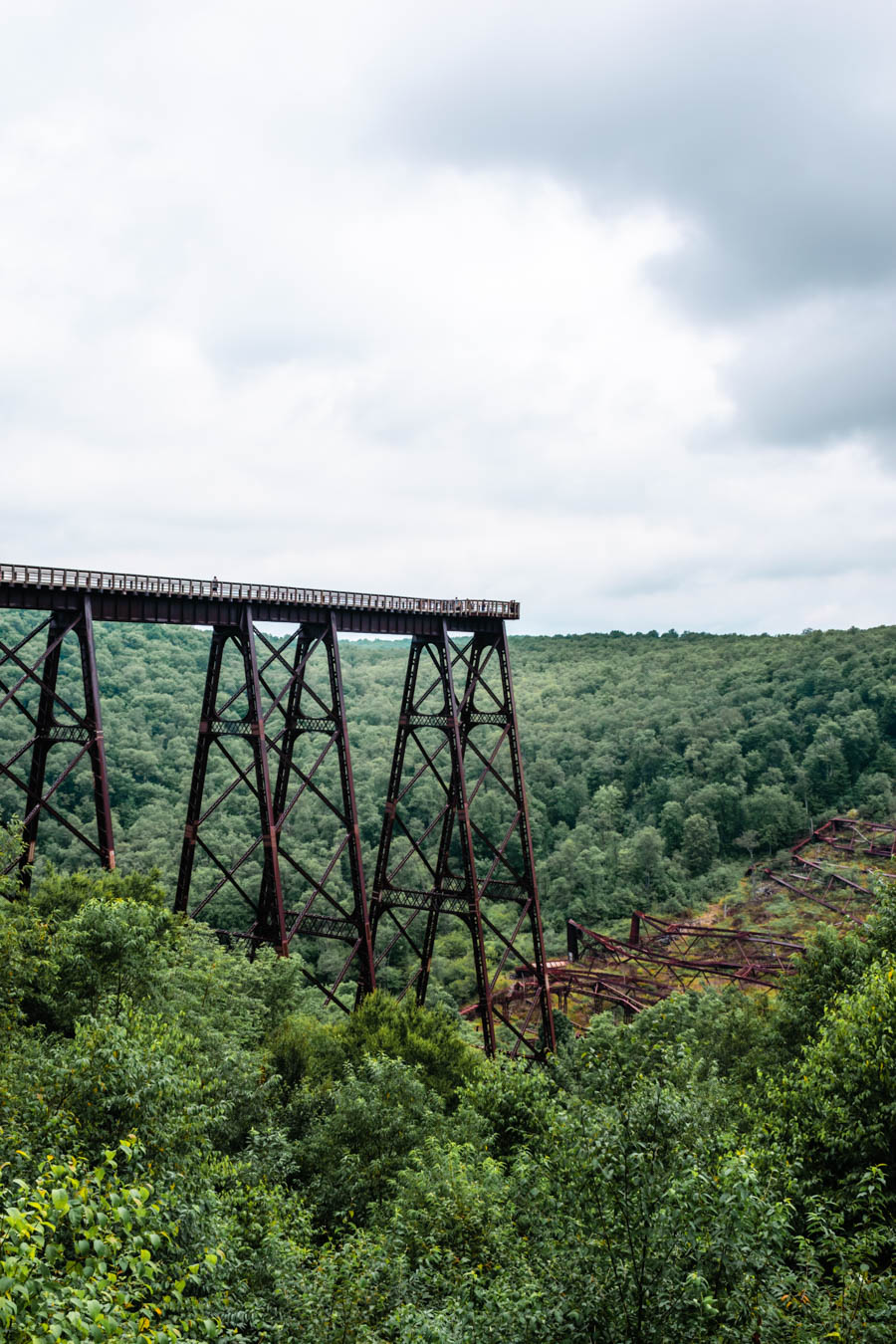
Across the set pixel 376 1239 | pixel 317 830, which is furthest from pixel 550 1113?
pixel 317 830

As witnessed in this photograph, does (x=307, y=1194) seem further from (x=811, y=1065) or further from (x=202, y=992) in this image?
(x=811, y=1065)

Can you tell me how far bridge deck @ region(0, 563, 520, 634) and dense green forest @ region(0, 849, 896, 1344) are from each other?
573 cm

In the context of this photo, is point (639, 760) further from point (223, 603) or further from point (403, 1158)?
point (403, 1158)

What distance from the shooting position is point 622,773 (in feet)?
197

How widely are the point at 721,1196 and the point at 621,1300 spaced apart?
128cm

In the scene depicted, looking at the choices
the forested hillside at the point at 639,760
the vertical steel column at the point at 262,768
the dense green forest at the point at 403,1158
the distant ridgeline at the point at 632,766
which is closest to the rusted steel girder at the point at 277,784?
the vertical steel column at the point at 262,768

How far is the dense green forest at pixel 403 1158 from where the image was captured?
6836 millimetres

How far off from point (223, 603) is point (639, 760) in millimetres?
44698

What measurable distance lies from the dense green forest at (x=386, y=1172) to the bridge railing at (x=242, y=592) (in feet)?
19.9

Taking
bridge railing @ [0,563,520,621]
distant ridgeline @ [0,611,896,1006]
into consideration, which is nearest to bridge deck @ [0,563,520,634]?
bridge railing @ [0,563,520,621]

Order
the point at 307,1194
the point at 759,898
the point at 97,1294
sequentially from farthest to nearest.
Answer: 1. the point at 759,898
2. the point at 307,1194
3. the point at 97,1294

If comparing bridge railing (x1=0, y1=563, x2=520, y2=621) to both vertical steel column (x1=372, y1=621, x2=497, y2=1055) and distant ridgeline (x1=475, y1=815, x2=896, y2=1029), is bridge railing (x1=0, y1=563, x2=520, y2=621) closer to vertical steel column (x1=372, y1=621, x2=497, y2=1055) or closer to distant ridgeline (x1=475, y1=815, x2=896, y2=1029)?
vertical steel column (x1=372, y1=621, x2=497, y2=1055)

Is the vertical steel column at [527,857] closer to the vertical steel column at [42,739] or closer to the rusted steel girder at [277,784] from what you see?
the rusted steel girder at [277,784]

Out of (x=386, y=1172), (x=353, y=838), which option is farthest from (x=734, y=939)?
(x=386, y=1172)
